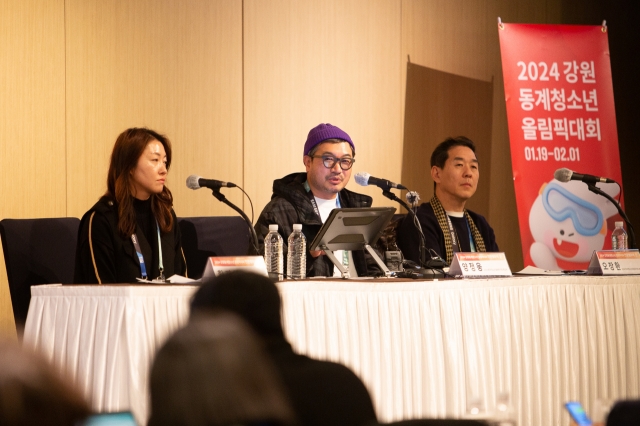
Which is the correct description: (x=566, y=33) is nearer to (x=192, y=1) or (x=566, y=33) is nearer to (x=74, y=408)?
(x=192, y=1)

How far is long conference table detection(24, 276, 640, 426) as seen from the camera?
2.53 meters

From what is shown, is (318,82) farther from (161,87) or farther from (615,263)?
(615,263)

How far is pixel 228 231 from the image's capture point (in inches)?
158

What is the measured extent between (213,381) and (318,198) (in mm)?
2949

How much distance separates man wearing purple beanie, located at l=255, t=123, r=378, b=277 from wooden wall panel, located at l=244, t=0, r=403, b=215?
133 cm

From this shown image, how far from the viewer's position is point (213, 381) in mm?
945

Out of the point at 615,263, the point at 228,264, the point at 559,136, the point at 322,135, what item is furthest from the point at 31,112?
the point at 559,136

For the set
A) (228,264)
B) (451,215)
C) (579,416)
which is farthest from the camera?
(451,215)

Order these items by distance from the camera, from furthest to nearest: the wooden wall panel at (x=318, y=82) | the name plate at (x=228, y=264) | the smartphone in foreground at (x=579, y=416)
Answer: the wooden wall panel at (x=318, y=82) < the name plate at (x=228, y=264) < the smartphone in foreground at (x=579, y=416)

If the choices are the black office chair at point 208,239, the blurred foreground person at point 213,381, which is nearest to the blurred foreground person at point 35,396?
the blurred foreground person at point 213,381

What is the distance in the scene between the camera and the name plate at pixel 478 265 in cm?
315

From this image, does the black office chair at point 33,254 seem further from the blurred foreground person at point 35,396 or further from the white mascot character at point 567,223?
the white mascot character at point 567,223

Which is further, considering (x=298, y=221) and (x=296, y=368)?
(x=298, y=221)

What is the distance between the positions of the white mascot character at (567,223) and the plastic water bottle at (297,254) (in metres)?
2.23
